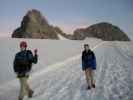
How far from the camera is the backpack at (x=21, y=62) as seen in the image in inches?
276

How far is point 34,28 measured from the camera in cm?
15850

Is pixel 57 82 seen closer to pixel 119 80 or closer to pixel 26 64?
pixel 119 80

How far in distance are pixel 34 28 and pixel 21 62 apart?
153521 mm

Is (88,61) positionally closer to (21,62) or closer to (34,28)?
(21,62)

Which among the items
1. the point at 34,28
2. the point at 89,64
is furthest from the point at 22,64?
the point at 34,28

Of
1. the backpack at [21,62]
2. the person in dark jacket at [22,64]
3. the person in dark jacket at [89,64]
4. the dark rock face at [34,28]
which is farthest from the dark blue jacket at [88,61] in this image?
the dark rock face at [34,28]

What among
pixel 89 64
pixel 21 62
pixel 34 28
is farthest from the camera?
pixel 34 28

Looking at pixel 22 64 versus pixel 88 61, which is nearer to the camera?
pixel 22 64

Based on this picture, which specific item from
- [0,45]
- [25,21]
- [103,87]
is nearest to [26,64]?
[103,87]

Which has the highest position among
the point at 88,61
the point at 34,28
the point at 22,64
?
the point at 34,28

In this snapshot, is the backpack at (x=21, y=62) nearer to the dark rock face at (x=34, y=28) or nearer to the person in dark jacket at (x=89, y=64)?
the person in dark jacket at (x=89, y=64)

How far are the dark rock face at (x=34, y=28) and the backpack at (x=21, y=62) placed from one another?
148 metres

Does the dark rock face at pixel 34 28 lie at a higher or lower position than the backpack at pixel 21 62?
higher

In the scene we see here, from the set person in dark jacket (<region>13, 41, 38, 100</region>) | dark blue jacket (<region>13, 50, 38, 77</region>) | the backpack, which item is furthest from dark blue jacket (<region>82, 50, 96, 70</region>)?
the backpack
